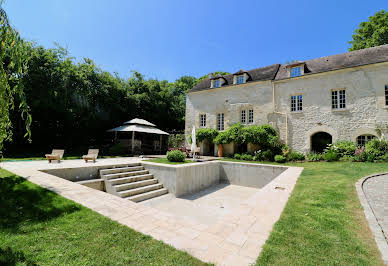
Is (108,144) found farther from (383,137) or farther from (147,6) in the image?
(383,137)

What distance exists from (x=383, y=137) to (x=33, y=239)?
17.8 meters

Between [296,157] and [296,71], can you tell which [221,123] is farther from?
[296,71]

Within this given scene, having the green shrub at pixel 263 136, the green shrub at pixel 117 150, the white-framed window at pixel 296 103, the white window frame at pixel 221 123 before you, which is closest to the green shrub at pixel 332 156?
the green shrub at pixel 263 136

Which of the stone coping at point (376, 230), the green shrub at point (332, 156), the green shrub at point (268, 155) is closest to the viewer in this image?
the stone coping at point (376, 230)

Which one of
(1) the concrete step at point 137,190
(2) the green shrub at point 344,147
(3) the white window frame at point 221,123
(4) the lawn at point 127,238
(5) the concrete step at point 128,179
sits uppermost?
(3) the white window frame at point 221,123

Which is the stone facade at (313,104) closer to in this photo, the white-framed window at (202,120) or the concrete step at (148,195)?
the white-framed window at (202,120)

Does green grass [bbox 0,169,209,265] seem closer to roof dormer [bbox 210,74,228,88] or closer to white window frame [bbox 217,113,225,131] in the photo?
white window frame [bbox 217,113,225,131]

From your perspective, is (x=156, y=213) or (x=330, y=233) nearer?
(x=330, y=233)

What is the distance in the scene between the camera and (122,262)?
211cm

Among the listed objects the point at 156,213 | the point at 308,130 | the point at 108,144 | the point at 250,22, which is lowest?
the point at 156,213

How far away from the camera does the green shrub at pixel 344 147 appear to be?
12070 mm

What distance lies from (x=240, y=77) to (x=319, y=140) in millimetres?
9317

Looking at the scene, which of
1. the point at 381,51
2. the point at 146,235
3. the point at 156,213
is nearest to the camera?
the point at 146,235

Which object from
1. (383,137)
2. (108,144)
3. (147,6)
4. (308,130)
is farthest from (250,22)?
(108,144)
